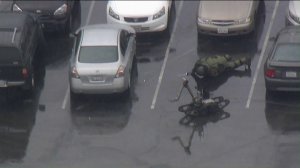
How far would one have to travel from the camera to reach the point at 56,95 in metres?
31.0

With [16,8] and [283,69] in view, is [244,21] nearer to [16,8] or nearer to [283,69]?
[283,69]

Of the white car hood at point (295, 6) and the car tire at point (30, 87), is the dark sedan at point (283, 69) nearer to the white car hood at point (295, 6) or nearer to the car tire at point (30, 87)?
the white car hood at point (295, 6)

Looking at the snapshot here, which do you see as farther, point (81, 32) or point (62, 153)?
point (81, 32)

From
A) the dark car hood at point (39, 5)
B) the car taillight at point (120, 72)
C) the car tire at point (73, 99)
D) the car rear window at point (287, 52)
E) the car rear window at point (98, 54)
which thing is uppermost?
the car rear window at point (287, 52)

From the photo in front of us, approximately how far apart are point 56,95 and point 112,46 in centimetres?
203

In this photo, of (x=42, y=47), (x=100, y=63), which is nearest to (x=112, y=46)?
(x=100, y=63)

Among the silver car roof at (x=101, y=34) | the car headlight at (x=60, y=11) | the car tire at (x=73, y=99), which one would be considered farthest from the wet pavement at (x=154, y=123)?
the silver car roof at (x=101, y=34)

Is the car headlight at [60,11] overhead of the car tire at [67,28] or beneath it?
overhead

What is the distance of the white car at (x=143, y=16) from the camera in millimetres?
33219

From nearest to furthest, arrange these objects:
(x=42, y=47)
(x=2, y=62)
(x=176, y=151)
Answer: (x=176, y=151), (x=2, y=62), (x=42, y=47)

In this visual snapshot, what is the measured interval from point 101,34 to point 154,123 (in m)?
3.43

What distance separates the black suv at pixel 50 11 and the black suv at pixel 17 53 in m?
1.79

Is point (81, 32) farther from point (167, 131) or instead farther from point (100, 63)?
point (167, 131)

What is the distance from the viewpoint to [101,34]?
3142 centimetres
